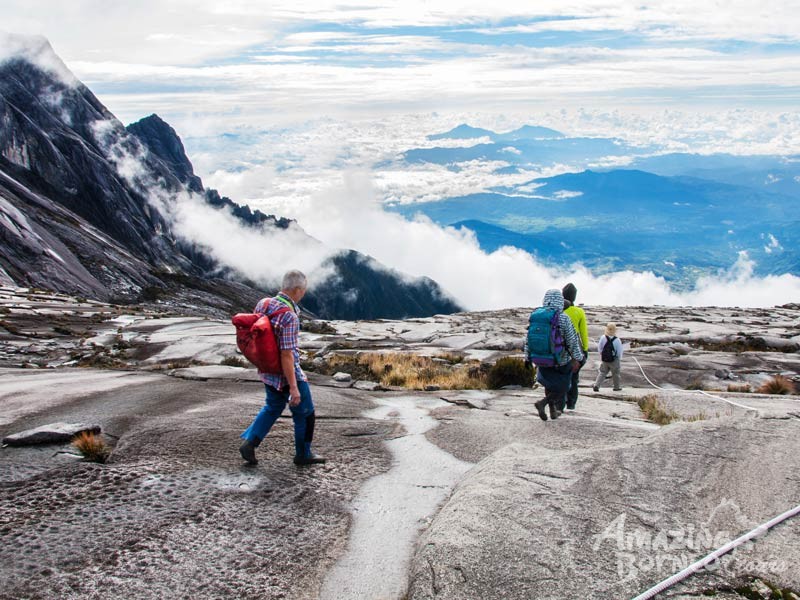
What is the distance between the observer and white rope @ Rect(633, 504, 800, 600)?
5453 millimetres

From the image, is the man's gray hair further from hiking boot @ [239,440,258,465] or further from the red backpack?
hiking boot @ [239,440,258,465]

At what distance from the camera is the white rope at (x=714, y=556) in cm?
545

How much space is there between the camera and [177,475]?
8.22m

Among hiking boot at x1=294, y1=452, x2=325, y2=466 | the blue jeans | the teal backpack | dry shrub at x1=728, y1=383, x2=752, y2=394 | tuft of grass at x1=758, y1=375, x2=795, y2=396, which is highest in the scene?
the teal backpack

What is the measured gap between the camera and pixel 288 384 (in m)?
8.58

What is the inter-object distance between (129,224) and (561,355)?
13409 centimetres

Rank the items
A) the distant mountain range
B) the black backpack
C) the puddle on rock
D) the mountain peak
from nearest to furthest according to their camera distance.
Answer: the puddle on rock < the black backpack < the distant mountain range < the mountain peak

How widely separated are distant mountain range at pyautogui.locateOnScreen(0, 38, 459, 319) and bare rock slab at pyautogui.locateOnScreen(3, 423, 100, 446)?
172ft

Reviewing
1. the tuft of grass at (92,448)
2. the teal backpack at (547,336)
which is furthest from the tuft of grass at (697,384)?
the tuft of grass at (92,448)

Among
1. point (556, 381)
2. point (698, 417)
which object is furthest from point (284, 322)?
point (698, 417)

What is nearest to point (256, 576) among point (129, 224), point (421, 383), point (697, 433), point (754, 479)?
point (754, 479)

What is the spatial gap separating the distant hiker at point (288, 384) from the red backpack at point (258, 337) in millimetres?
90

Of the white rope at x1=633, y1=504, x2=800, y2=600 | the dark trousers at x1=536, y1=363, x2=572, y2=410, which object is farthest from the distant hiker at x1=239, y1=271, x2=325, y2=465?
the dark trousers at x1=536, y1=363, x2=572, y2=410

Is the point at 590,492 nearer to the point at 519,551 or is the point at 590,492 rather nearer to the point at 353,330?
the point at 519,551
